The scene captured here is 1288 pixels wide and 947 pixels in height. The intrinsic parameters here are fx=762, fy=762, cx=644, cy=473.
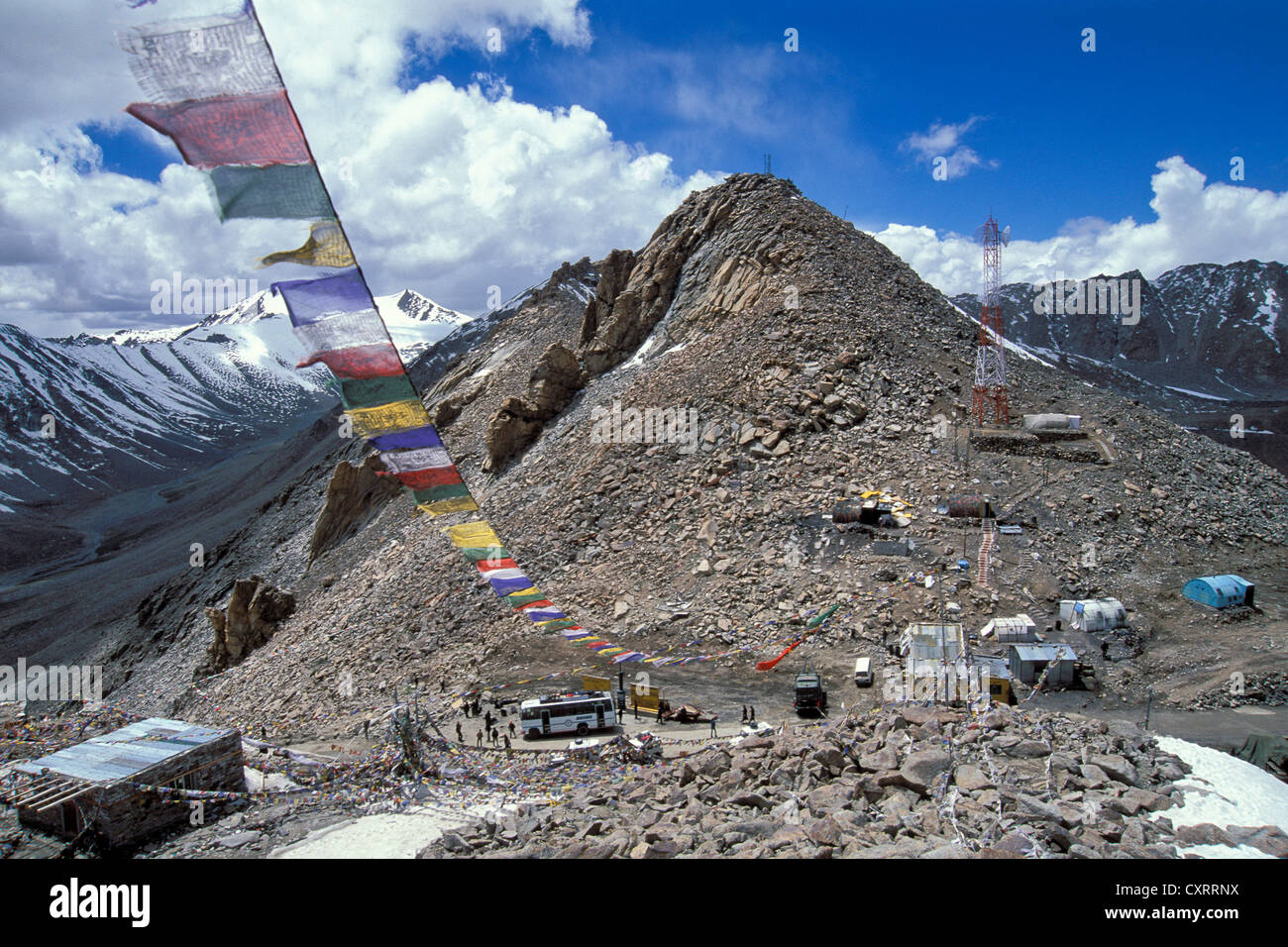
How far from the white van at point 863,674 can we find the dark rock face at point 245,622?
88.6 ft

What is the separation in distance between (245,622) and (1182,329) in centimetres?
16492

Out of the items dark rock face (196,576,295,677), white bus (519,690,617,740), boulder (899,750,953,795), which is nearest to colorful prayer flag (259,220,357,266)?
boulder (899,750,953,795)

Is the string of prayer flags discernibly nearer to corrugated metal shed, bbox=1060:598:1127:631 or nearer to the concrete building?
the concrete building

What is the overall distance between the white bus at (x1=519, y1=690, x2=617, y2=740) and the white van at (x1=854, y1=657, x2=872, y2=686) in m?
6.02

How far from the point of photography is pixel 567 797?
10062mm

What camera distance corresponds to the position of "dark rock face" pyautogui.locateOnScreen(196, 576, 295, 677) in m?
34.1

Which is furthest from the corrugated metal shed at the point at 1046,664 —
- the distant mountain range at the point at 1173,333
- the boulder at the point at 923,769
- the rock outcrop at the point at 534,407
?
the distant mountain range at the point at 1173,333

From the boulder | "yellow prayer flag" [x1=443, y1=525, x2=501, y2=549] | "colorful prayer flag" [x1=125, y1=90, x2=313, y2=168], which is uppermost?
"colorful prayer flag" [x1=125, y1=90, x2=313, y2=168]

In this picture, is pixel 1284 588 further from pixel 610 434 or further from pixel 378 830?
pixel 378 830

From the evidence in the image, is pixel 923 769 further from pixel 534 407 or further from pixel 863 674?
pixel 534 407

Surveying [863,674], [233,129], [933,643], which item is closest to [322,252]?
[233,129]

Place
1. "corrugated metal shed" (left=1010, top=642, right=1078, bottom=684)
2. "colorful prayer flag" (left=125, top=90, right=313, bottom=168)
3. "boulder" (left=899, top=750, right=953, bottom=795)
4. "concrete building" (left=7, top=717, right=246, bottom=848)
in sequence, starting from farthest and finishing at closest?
"corrugated metal shed" (left=1010, top=642, right=1078, bottom=684), "concrete building" (left=7, top=717, right=246, bottom=848), "boulder" (left=899, top=750, right=953, bottom=795), "colorful prayer flag" (left=125, top=90, right=313, bottom=168)

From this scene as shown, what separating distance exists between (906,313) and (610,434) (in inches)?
600

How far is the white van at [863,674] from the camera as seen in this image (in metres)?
18.2
